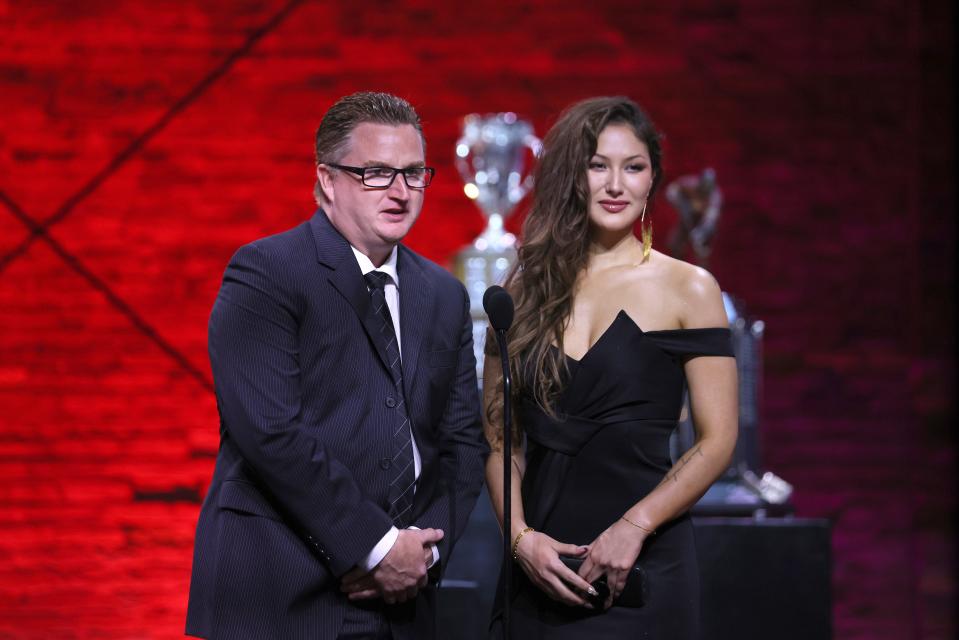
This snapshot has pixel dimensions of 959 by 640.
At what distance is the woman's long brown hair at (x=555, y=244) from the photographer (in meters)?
2.14

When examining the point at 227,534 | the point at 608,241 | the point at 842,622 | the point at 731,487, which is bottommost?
the point at 842,622

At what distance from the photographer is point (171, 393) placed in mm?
4438

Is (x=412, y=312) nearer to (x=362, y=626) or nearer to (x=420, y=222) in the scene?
(x=362, y=626)

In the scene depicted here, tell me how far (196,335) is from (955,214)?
3.14 meters

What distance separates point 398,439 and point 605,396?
1.35ft

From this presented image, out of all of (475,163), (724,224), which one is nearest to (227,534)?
(475,163)

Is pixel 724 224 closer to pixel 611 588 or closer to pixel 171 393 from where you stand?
pixel 171 393

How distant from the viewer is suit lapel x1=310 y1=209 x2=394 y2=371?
1.93 m

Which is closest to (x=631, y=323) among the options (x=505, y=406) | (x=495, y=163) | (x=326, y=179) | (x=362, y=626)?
(x=505, y=406)

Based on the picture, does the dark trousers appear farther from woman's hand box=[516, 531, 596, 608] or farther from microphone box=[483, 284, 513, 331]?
microphone box=[483, 284, 513, 331]

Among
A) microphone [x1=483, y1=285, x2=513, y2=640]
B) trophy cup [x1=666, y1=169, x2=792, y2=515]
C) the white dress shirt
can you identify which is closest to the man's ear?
the white dress shirt

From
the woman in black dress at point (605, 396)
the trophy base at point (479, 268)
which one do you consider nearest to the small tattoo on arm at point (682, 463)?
the woman in black dress at point (605, 396)

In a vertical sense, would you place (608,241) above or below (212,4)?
below

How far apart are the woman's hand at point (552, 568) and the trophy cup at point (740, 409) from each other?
124cm
